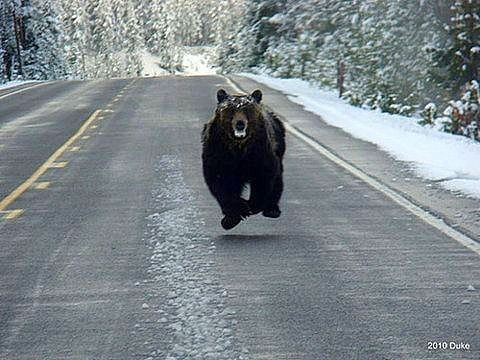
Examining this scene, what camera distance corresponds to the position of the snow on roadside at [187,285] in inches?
187

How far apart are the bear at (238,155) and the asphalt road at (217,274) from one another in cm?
40

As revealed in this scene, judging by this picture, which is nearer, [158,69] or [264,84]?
[264,84]

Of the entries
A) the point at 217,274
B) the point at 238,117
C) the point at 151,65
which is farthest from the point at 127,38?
the point at 217,274

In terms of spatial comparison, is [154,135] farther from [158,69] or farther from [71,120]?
[158,69]

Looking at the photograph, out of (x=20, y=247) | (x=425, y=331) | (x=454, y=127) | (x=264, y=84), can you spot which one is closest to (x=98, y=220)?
(x=20, y=247)

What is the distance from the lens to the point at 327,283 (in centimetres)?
612

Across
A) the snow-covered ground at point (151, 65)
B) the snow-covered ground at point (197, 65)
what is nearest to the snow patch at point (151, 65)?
the snow-covered ground at point (151, 65)

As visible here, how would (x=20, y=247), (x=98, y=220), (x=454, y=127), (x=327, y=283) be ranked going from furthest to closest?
1. (x=454, y=127)
2. (x=98, y=220)
3. (x=20, y=247)
4. (x=327, y=283)

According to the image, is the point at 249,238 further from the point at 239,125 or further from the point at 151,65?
the point at 151,65

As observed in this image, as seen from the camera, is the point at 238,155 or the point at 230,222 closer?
the point at 238,155

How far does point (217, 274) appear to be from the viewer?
643 cm

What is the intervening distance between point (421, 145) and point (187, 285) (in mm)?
10809

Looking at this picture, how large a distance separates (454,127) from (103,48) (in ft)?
535

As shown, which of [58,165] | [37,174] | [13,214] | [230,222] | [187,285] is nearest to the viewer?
[187,285]
